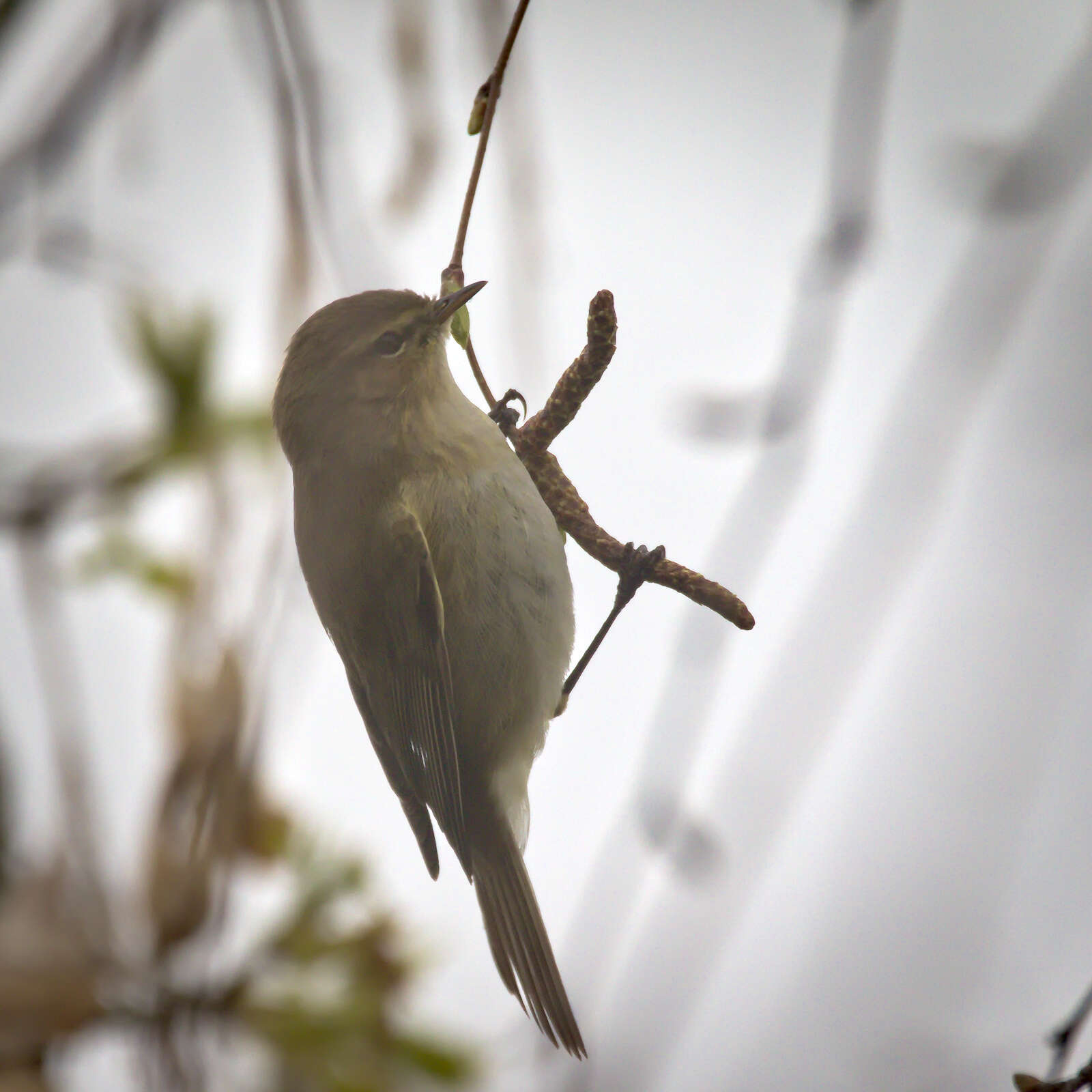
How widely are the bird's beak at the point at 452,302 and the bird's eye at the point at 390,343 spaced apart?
15cm

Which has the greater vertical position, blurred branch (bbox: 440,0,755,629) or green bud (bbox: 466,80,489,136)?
green bud (bbox: 466,80,489,136)

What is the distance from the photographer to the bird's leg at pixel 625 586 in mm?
2320

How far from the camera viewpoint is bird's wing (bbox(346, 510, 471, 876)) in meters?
2.87

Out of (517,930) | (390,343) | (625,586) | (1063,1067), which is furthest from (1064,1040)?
(390,343)

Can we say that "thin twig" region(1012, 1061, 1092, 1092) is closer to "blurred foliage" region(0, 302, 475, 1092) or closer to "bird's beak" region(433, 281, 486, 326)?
"blurred foliage" region(0, 302, 475, 1092)

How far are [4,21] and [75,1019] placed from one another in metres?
1.54

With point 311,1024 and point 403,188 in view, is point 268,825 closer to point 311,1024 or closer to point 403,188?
point 311,1024

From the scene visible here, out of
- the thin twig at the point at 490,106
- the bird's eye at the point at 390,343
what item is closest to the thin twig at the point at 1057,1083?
the thin twig at the point at 490,106

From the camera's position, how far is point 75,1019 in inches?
77.0

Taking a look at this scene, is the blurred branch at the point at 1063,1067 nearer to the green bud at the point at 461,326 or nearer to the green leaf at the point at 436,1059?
the green leaf at the point at 436,1059

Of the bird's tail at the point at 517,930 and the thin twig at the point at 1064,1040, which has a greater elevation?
the bird's tail at the point at 517,930

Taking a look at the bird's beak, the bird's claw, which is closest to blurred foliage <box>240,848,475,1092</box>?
the bird's claw

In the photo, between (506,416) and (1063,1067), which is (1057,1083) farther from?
(506,416)

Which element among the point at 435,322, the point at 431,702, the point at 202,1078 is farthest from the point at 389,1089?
the point at 435,322
